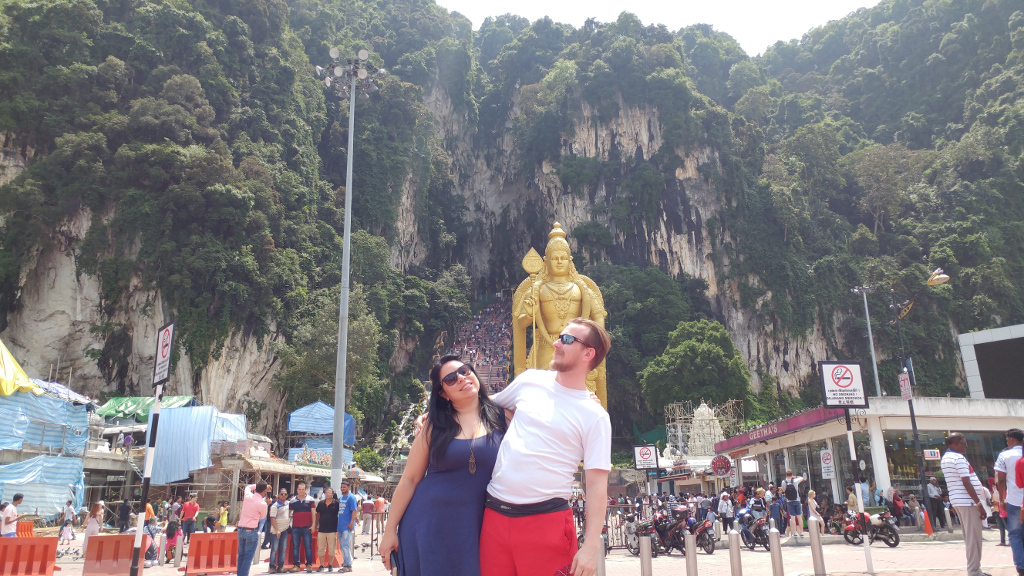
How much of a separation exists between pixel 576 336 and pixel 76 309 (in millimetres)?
26406

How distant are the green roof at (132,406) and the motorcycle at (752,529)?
55.1ft

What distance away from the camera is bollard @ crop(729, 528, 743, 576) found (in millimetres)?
5613

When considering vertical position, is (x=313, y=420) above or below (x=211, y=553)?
above

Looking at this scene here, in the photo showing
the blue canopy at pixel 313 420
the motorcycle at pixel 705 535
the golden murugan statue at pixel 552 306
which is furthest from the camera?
the blue canopy at pixel 313 420

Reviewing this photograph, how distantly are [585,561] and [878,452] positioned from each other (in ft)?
48.1

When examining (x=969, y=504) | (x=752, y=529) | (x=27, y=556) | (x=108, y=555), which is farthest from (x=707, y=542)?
(x=27, y=556)

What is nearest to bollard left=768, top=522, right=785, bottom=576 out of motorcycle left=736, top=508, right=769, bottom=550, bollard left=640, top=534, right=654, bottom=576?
bollard left=640, top=534, right=654, bottom=576

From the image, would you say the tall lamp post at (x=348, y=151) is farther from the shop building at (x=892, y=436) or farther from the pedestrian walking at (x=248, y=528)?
the shop building at (x=892, y=436)

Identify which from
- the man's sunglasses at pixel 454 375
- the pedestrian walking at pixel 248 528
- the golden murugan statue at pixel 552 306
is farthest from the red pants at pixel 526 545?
the golden murugan statue at pixel 552 306

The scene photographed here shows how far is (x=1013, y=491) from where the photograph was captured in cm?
530

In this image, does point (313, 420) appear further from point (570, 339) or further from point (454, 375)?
point (570, 339)

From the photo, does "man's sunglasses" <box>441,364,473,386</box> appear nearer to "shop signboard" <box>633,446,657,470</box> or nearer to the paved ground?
the paved ground

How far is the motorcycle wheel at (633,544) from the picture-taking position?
1105 centimetres

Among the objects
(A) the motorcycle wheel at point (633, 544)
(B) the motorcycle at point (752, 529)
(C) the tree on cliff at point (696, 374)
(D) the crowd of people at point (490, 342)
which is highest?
(D) the crowd of people at point (490, 342)
